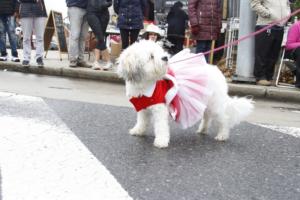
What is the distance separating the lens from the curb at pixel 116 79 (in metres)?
9.41

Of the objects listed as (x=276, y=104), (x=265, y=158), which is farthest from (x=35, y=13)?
(x=265, y=158)

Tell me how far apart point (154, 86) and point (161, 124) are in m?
0.38

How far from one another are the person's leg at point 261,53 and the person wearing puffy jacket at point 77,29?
3.65 meters

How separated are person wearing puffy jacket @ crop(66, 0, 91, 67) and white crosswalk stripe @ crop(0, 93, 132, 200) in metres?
5.36

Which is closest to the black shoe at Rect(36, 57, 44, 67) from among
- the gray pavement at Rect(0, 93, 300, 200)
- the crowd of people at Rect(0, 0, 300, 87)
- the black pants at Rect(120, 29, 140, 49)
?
the crowd of people at Rect(0, 0, 300, 87)

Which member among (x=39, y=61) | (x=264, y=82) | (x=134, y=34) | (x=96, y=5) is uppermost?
(x=96, y=5)

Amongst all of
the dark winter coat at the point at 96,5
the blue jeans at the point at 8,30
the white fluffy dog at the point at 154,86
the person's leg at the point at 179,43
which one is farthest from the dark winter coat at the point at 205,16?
the white fluffy dog at the point at 154,86

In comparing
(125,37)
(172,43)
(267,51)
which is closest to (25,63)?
(125,37)

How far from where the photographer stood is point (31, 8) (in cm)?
1084

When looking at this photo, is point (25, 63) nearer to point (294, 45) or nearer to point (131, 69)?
point (294, 45)

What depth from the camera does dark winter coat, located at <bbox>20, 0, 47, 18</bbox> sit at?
1079 cm

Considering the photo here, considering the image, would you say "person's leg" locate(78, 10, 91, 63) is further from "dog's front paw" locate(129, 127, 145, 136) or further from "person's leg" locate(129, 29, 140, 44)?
"dog's front paw" locate(129, 127, 145, 136)

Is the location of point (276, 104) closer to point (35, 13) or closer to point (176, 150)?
point (176, 150)

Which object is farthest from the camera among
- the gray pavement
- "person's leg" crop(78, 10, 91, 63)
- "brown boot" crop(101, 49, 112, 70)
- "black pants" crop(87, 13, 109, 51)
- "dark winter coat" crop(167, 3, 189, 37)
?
"dark winter coat" crop(167, 3, 189, 37)
